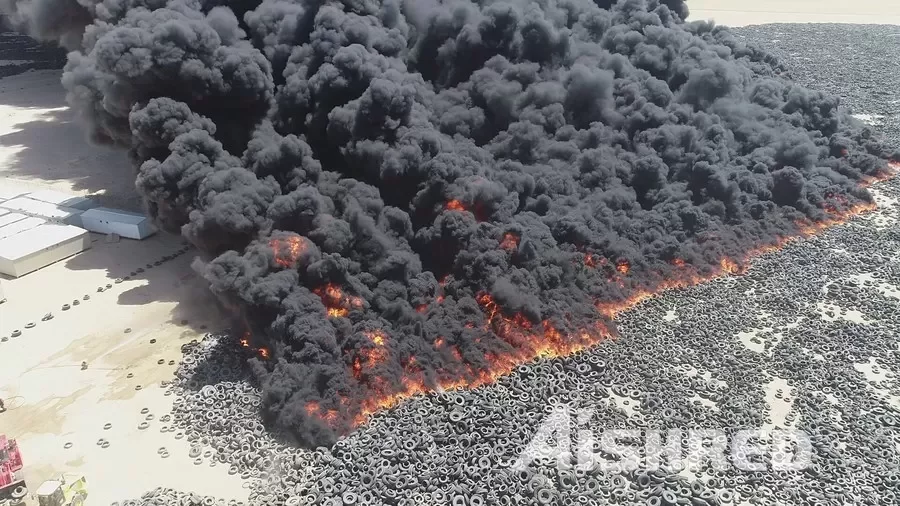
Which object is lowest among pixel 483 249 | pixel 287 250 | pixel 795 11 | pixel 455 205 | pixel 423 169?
pixel 483 249

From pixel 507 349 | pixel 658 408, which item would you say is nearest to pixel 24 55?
pixel 507 349

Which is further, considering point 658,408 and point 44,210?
point 44,210

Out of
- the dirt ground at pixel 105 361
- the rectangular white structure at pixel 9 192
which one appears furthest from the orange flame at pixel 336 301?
the rectangular white structure at pixel 9 192

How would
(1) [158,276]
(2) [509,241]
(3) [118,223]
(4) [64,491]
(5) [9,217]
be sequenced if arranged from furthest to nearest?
1. (5) [9,217]
2. (3) [118,223]
3. (1) [158,276]
4. (2) [509,241]
5. (4) [64,491]

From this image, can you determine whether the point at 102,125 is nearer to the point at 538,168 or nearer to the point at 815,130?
the point at 538,168

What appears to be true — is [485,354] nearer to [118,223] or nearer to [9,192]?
[118,223]

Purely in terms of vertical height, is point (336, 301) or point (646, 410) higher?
point (336, 301)

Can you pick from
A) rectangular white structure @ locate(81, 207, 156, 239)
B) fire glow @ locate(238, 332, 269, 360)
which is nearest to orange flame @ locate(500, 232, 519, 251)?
fire glow @ locate(238, 332, 269, 360)

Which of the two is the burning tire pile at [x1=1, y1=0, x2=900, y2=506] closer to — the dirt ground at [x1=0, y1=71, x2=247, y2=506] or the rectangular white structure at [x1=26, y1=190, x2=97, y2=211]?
the dirt ground at [x1=0, y1=71, x2=247, y2=506]
